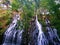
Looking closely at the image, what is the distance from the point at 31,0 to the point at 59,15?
1.53m

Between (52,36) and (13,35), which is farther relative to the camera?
(13,35)

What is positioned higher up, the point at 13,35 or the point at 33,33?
the point at 33,33

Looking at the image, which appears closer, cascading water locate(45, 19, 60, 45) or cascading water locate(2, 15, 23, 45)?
cascading water locate(45, 19, 60, 45)

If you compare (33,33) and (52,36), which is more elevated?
(33,33)

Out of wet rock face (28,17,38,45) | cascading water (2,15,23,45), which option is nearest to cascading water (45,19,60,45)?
wet rock face (28,17,38,45)

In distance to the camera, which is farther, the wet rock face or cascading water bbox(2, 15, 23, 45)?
cascading water bbox(2, 15, 23, 45)

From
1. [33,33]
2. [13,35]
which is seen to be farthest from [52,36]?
[13,35]

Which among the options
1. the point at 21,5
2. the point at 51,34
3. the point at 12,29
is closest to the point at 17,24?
the point at 12,29

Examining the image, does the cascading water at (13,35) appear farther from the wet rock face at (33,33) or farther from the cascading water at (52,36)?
the cascading water at (52,36)

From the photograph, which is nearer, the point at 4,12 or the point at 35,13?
the point at 35,13

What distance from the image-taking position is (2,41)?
862 cm

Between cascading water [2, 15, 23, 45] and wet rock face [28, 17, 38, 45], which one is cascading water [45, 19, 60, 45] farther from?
cascading water [2, 15, 23, 45]

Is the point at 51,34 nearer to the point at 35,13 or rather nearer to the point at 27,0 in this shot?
the point at 35,13

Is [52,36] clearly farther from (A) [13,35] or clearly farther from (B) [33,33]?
(A) [13,35]
